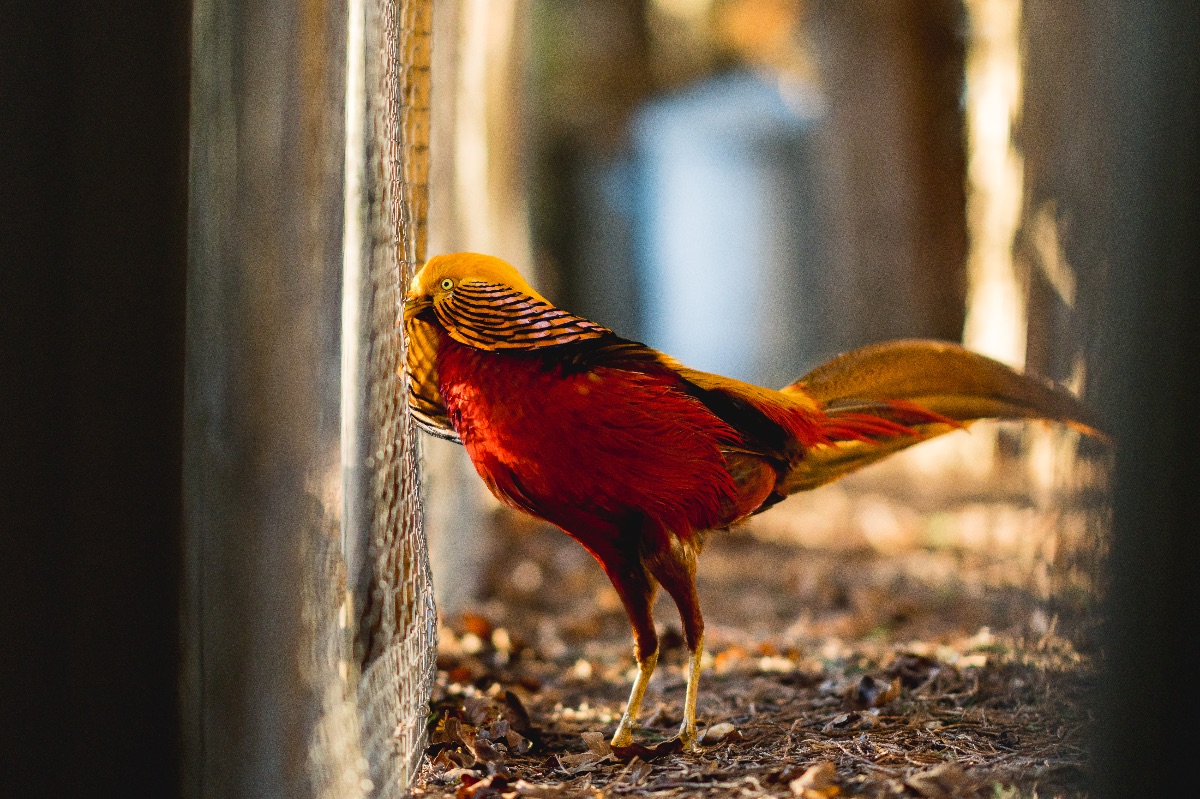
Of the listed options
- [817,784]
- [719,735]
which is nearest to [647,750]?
[719,735]

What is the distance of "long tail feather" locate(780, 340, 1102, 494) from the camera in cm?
208

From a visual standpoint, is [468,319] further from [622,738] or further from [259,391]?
[622,738]

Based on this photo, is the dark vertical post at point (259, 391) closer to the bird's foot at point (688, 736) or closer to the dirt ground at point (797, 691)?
the dirt ground at point (797, 691)

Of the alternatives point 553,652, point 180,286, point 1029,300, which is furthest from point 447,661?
point 1029,300

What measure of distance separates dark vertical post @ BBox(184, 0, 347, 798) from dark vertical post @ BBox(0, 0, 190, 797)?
0.13m

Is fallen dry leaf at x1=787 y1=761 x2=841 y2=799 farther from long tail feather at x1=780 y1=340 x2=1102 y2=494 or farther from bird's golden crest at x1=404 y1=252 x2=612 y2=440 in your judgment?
bird's golden crest at x1=404 y1=252 x2=612 y2=440

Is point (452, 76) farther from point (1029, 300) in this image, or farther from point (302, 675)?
point (302, 675)

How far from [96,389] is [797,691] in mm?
1806

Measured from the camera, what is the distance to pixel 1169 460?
50.8 inches

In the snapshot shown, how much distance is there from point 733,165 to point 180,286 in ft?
37.6

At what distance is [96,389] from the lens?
175cm

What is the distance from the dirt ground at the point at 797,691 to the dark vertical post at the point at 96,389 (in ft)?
2.02

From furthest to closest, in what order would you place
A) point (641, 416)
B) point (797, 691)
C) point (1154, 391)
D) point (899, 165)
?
1. point (899, 165)
2. point (797, 691)
3. point (641, 416)
4. point (1154, 391)

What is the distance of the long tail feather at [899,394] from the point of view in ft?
6.81
